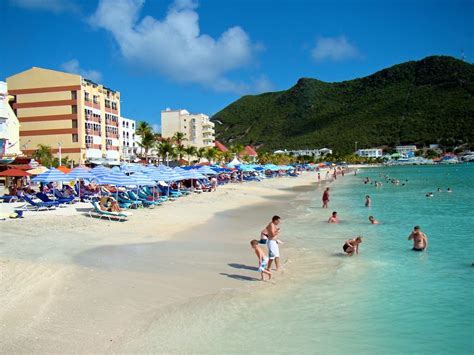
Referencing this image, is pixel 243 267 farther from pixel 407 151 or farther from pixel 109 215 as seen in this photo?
pixel 407 151

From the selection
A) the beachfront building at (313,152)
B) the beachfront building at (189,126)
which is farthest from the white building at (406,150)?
the beachfront building at (189,126)

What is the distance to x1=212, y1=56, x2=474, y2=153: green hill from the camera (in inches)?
6245

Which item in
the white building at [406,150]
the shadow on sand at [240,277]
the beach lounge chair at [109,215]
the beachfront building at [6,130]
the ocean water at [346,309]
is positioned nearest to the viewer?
the ocean water at [346,309]

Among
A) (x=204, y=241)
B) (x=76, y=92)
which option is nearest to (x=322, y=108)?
(x=76, y=92)

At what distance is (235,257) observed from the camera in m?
13.5

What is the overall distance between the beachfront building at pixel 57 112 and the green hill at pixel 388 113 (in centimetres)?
12727

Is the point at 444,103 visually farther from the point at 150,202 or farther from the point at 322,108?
the point at 150,202

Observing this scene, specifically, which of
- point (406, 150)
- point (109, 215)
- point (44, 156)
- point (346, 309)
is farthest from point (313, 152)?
point (346, 309)

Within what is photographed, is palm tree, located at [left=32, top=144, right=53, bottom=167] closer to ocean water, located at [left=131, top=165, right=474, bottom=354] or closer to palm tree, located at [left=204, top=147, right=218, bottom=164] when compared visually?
palm tree, located at [left=204, top=147, right=218, bottom=164]

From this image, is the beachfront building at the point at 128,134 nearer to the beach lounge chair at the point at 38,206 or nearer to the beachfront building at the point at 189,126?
the beachfront building at the point at 189,126

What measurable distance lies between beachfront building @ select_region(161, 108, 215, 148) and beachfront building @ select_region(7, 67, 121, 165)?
44558mm

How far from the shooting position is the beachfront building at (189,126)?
327 ft

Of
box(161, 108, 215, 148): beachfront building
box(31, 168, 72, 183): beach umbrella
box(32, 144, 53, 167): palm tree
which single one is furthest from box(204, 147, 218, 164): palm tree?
box(31, 168, 72, 183): beach umbrella

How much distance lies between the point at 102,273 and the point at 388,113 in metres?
169
